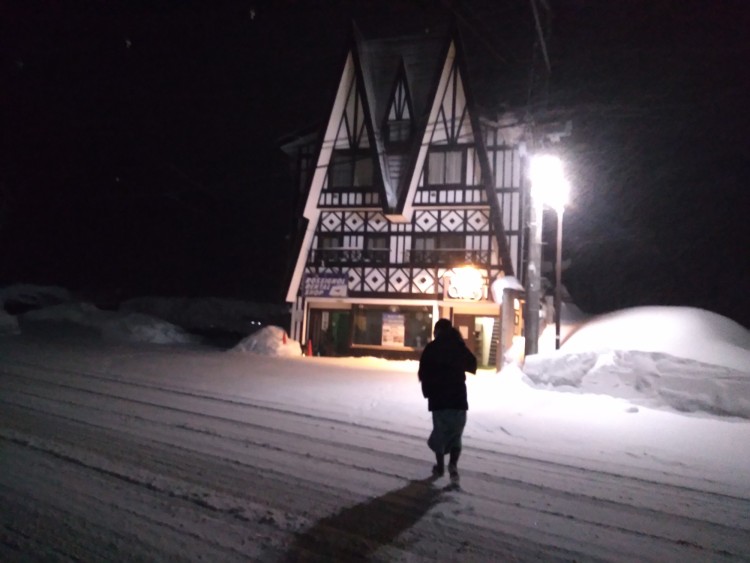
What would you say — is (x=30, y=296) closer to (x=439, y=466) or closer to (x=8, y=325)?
(x=8, y=325)

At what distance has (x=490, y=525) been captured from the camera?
180 inches

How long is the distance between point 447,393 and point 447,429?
393 mm

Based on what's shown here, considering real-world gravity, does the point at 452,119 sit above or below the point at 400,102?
below

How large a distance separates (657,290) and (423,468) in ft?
79.5

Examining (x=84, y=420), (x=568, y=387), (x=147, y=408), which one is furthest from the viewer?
(x=568, y=387)

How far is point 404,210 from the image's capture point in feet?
69.9

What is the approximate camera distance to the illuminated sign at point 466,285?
2109 centimetres

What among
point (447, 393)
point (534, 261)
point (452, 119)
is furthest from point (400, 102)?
point (447, 393)

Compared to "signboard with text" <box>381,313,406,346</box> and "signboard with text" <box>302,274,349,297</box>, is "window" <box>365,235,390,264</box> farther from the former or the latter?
"signboard with text" <box>381,313,406,346</box>

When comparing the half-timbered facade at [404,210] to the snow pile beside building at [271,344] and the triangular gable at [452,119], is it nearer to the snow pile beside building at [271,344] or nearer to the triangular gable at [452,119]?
the triangular gable at [452,119]

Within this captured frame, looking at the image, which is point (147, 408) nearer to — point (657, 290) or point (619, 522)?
point (619, 522)

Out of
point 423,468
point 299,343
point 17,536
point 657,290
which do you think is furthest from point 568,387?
point 657,290

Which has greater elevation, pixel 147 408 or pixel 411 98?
pixel 411 98

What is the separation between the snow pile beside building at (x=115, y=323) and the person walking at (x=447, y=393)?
22654 mm
